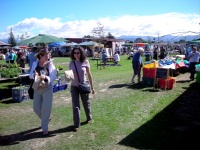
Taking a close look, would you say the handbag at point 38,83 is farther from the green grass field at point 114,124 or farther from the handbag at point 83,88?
the green grass field at point 114,124

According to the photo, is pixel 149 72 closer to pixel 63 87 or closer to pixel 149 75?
pixel 149 75

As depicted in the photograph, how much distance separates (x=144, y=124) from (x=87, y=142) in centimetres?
165

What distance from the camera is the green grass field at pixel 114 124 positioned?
4410mm

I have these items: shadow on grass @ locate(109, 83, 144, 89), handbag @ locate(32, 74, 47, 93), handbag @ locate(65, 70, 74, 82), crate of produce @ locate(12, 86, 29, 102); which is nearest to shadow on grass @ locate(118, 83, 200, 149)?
handbag @ locate(65, 70, 74, 82)

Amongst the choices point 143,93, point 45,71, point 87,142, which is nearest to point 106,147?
point 87,142

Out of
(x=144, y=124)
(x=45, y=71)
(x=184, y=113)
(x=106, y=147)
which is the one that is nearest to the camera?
(x=106, y=147)

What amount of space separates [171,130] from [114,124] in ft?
4.27

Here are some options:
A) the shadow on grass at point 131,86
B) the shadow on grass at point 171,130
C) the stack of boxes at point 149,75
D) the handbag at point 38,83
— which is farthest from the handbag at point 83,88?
the stack of boxes at point 149,75

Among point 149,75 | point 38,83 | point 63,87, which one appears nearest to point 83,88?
point 38,83

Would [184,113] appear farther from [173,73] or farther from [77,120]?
[173,73]

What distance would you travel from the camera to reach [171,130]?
5109 mm

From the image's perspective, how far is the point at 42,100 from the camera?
4648mm

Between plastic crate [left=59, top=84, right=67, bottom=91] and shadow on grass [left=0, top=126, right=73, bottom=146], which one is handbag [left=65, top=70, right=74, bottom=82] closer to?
shadow on grass [left=0, top=126, right=73, bottom=146]

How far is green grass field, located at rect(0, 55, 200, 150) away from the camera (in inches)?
174
